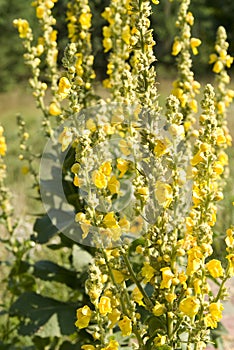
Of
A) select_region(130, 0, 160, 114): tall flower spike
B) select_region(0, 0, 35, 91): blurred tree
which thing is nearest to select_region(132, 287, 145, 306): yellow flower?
select_region(130, 0, 160, 114): tall flower spike

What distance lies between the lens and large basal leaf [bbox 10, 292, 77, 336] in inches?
131

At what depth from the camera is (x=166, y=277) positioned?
1973mm

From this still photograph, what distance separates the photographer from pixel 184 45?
3.34 m

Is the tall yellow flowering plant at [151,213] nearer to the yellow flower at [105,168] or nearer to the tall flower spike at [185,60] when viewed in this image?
the yellow flower at [105,168]

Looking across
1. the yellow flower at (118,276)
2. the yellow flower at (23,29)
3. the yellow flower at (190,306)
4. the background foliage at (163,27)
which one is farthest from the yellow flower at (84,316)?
the background foliage at (163,27)

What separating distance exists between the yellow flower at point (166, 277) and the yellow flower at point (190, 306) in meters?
0.07

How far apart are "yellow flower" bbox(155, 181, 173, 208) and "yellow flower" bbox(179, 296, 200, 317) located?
30 centimetres

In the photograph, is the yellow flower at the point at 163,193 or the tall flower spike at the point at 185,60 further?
the tall flower spike at the point at 185,60

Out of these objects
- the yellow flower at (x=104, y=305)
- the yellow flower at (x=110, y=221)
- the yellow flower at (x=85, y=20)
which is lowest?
the yellow flower at (x=104, y=305)

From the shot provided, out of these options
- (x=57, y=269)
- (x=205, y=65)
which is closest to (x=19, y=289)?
(x=57, y=269)

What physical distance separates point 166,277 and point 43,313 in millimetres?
1603

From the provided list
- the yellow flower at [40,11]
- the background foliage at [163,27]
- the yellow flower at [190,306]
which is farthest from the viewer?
the background foliage at [163,27]

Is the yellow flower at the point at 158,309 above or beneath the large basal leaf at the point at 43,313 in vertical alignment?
beneath

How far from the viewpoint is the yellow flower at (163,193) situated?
1.96 meters
